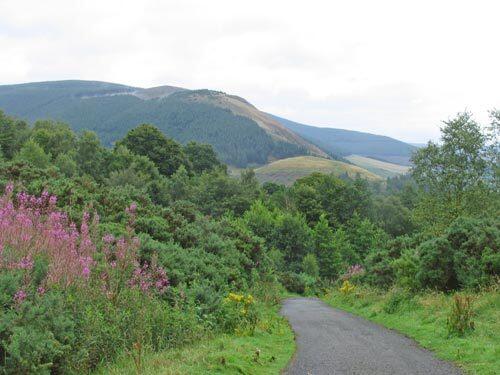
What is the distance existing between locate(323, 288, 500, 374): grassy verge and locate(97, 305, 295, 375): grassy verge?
3.81 meters

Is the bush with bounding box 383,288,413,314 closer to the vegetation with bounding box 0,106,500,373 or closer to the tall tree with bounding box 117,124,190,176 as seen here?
the vegetation with bounding box 0,106,500,373

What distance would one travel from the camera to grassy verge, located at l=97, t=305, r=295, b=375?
8.27 m

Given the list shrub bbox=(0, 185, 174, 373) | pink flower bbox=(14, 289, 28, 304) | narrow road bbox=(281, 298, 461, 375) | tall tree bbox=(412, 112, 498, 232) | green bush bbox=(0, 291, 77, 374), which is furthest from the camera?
tall tree bbox=(412, 112, 498, 232)

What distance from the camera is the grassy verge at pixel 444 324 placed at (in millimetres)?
10731

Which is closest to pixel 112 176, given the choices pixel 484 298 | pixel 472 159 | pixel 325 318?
pixel 472 159

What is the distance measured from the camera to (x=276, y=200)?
94250mm

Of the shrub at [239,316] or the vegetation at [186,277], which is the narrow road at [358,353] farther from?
the shrub at [239,316]

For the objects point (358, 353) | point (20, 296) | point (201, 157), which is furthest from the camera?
point (201, 157)

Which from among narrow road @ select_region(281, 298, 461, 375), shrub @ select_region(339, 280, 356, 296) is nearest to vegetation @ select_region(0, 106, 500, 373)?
shrub @ select_region(339, 280, 356, 296)

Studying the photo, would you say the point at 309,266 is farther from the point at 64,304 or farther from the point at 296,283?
the point at 64,304

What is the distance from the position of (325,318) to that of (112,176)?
5092 cm

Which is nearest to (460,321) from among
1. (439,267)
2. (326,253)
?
(439,267)

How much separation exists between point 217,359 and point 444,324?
28.1 feet

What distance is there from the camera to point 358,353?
38.3 ft
